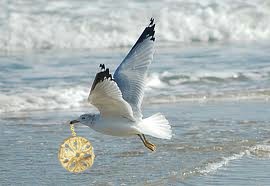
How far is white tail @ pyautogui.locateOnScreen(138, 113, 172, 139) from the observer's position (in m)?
6.07

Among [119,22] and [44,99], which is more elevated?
[44,99]

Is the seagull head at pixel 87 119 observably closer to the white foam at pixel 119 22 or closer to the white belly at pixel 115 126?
the white belly at pixel 115 126

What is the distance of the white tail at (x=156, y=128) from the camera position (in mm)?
6074

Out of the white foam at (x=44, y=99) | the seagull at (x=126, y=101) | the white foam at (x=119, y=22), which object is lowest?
the white foam at (x=119, y=22)

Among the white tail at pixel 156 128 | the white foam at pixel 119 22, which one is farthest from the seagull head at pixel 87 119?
the white foam at pixel 119 22

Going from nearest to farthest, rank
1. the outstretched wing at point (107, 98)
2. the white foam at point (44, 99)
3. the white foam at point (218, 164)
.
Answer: the outstretched wing at point (107, 98) < the white foam at point (218, 164) < the white foam at point (44, 99)

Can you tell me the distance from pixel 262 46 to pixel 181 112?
555 centimetres

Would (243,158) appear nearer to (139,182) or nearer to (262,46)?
(139,182)

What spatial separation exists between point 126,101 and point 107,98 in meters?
0.50

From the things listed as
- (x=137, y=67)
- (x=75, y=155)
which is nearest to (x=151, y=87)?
(x=137, y=67)

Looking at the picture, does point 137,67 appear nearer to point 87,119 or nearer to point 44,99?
point 87,119

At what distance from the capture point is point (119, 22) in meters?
16.3

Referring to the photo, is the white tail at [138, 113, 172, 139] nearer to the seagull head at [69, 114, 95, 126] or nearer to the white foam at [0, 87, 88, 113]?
the seagull head at [69, 114, 95, 126]

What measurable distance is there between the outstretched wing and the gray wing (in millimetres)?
399
